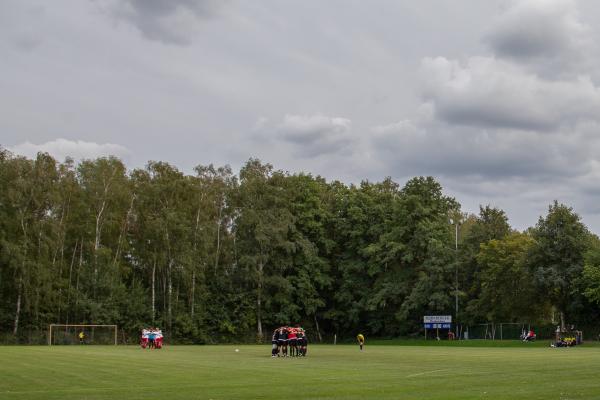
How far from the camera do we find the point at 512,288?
69688 mm

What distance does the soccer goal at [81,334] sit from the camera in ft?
227

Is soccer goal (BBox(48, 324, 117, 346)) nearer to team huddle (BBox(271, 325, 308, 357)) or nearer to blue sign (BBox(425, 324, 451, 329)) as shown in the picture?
blue sign (BBox(425, 324, 451, 329))

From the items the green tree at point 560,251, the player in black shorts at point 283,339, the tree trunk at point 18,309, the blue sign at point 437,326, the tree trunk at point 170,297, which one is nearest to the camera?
the player in black shorts at point 283,339

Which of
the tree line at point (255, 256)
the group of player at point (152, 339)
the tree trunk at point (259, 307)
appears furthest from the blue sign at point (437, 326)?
the group of player at point (152, 339)

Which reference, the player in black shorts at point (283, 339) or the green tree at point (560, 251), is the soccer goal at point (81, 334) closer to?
the player in black shorts at point (283, 339)

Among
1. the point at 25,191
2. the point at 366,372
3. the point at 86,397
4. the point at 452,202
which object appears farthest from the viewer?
the point at 452,202

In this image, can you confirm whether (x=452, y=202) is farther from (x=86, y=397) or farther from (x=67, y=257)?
(x=86, y=397)

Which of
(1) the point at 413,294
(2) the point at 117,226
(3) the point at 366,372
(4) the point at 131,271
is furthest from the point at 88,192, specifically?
(3) the point at 366,372

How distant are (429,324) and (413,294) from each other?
157 inches

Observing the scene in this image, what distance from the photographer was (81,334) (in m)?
67.9

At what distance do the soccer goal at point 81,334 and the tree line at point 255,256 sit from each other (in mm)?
1204

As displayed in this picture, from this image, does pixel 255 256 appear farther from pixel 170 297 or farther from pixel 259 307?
pixel 170 297

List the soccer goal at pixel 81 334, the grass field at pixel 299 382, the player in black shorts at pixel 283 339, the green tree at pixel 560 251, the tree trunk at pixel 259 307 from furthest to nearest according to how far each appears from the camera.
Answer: the tree trunk at pixel 259 307 < the soccer goal at pixel 81 334 < the green tree at pixel 560 251 < the player in black shorts at pixel 283 339 < the grass field at pixel 299 382

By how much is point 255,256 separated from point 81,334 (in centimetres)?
2115
